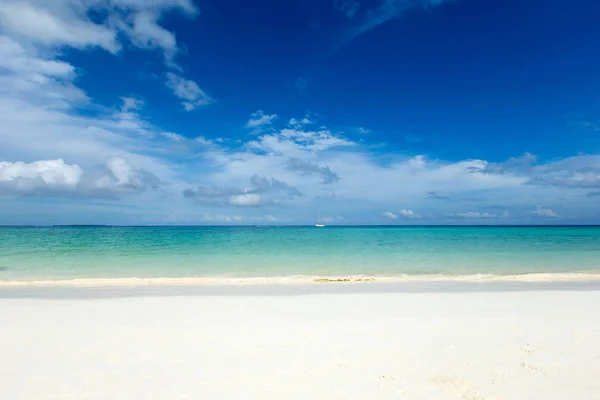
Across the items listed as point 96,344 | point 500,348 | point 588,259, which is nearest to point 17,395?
point 96,344

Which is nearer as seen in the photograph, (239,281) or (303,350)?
(303,350)

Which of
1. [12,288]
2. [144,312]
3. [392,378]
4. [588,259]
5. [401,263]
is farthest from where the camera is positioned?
[588,259]

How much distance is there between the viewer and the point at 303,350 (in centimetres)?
670

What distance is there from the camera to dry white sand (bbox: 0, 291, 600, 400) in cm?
520

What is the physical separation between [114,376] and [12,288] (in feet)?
40.9

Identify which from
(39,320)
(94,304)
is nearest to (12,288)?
(94,304)

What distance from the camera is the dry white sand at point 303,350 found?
5.20 meters

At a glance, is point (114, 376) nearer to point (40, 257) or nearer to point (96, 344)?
point (96, 344)

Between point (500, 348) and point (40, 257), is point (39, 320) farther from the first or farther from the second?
point (40, 257)

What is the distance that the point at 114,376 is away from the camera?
18.4ft

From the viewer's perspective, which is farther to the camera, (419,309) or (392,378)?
(419,309)

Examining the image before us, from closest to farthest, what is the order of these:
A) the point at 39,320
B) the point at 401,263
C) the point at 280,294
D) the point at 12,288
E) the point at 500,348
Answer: the point at 500,348
the point at 39,320
the point at 280,294
the point at 12,288
the point at 401,263

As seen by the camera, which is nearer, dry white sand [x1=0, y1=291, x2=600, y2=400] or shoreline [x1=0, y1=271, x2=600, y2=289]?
dry white sand [x1=0, y1=291, x2=600, y2=400]

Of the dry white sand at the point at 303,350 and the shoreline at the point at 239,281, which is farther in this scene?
the shoreline at the point at 239,281
